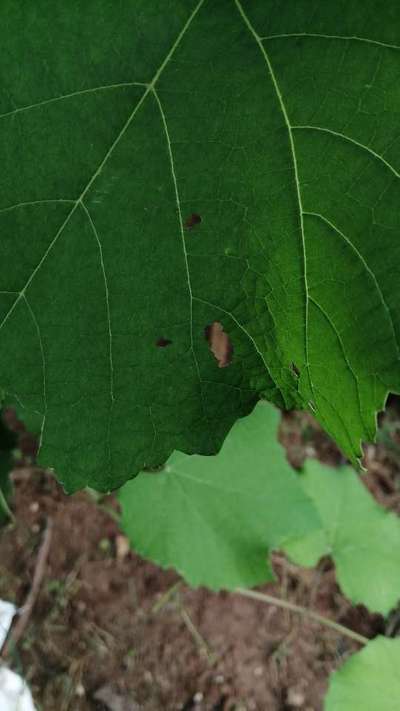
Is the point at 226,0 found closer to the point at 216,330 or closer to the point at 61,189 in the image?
the point at 61,189

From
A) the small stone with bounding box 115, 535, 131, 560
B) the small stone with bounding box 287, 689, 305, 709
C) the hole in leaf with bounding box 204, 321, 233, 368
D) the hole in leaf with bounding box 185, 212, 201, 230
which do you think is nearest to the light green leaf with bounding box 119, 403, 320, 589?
the small stone with bounding box 115, 535, 131, 560

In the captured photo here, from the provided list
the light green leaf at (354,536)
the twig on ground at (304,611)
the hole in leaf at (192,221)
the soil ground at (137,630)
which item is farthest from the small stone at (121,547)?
the hole in leaf at (192,221)

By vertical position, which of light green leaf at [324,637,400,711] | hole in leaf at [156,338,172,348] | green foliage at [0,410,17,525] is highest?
hole in leaf at [156,338,172,348]

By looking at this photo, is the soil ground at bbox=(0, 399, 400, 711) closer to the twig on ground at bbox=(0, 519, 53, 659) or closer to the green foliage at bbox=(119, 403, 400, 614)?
the twig on ground at bbox=(0, 519, 53, 659)

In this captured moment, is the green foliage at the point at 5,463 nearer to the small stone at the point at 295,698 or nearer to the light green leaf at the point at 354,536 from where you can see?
the light green leaf at the point at 354,536

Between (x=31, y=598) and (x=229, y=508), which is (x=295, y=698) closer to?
(x=229, y=508)

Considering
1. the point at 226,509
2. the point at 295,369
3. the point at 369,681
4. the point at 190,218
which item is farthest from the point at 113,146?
the point at 369,681

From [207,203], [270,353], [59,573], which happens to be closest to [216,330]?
[270,353]
